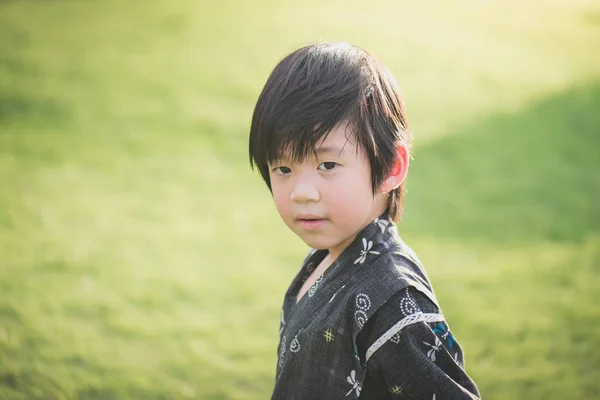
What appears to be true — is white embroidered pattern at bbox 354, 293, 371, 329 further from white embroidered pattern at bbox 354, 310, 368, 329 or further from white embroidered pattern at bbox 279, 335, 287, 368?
white embroidered pattern at bbox 279, 335, 287, 368

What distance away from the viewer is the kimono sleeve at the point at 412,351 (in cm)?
157

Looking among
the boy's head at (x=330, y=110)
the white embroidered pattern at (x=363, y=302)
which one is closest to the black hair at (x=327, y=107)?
the boy's head at (x=330, y=110)

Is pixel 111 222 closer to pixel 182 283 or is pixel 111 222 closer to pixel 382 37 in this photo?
pixel 182 283

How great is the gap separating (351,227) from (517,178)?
4.05 meters

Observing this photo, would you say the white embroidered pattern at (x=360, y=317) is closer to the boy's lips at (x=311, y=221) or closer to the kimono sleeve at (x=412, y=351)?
the kimono sleeve at (x=412, y=351)

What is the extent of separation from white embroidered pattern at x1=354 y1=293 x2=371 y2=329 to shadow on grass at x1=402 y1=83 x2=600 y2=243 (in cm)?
313

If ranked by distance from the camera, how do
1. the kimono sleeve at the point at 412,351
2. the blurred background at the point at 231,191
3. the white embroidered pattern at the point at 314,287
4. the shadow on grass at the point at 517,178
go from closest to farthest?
the kimono sleeve at the point at 412,351, the white embroidered pattern at the point at 314,287, the blurred background at the point at 231,191, the shadow on grass at the point at 517,178

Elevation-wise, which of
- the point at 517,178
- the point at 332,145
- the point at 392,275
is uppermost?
the point at 517,178

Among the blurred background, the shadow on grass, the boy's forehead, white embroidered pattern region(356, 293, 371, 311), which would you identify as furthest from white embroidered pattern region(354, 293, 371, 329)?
the shadow on grass

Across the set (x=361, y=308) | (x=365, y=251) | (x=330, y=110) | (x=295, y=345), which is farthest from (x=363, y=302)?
(x=330, y=110)

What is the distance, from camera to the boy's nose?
5.40 feet

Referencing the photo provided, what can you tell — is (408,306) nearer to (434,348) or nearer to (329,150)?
(434,348)

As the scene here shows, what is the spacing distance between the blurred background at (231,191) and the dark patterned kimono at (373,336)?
4.50 ft

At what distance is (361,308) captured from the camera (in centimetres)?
164
